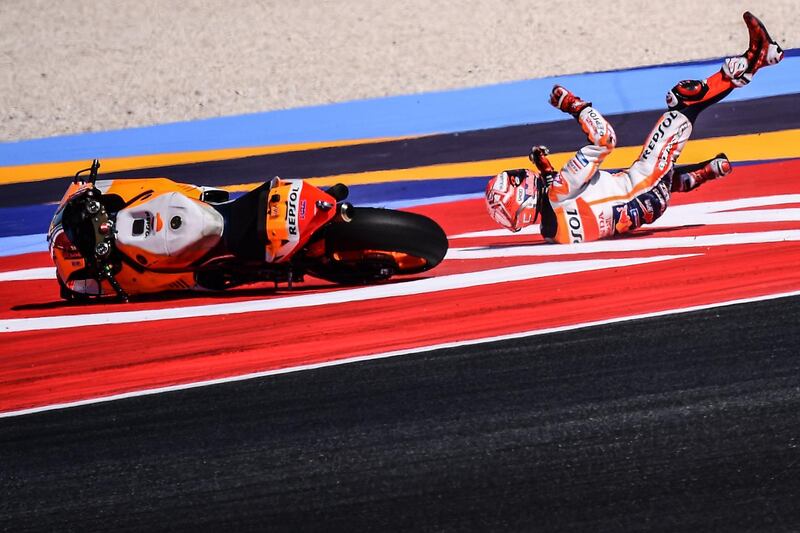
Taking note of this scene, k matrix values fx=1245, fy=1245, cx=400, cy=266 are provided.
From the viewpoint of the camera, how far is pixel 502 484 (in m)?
4.39

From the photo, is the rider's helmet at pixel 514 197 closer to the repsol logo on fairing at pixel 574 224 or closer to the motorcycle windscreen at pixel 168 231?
the repsol logo on fairing at pixel 574 224

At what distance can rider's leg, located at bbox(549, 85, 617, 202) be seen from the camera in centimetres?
723

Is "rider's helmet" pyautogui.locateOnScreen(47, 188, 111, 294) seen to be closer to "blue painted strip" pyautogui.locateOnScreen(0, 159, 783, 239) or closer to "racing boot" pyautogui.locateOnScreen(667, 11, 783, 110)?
"blue painted strip" pyautogui.locateOnScreen(0, 159, 783, 239)

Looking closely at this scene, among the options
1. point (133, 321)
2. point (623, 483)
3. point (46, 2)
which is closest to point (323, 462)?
point (623, 483)

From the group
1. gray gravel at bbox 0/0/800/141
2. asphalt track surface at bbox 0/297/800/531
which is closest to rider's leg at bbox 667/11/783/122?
asphalt track surface at bbox 0/297/800/531

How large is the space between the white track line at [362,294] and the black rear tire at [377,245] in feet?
0.36

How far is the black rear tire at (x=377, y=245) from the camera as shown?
6766 millimetres

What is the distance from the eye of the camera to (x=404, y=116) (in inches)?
460

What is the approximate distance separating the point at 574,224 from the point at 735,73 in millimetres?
1322

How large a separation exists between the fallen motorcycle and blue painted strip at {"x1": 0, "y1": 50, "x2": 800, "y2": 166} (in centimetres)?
430

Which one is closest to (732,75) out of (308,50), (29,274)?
(29,274)

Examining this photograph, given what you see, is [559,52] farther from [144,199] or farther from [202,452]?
[202,452]

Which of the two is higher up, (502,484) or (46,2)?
(46,2)

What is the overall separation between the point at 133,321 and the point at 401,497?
10.3ft
